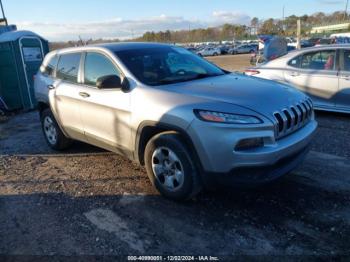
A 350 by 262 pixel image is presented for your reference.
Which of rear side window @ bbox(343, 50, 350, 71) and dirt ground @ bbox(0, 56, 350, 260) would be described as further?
rear side window @ bbox(343, 50, 350, 71)

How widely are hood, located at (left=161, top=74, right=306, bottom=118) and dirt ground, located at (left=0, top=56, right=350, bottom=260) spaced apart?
0.86 meters

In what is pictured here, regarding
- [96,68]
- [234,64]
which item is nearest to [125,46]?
[96,68]

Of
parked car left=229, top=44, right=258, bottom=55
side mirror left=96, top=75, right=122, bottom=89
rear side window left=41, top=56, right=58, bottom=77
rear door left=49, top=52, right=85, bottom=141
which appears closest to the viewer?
side mirror left=96, top=75, right=122, bottom=89

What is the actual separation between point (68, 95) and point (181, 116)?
2.32m

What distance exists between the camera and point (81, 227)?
12.3 feet

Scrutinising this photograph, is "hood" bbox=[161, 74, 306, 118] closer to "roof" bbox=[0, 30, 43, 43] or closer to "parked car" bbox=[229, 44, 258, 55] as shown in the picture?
"roof" bbox=[0, 30, 43, 43]

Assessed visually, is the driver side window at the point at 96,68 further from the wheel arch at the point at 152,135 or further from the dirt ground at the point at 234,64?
the dirt ground at the point at 234,64

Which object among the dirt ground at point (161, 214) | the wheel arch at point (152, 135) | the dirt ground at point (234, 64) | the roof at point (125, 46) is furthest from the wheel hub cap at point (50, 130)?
the dirt ground at point (234, 64)

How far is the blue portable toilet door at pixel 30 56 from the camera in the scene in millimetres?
11164

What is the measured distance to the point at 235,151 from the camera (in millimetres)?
3443

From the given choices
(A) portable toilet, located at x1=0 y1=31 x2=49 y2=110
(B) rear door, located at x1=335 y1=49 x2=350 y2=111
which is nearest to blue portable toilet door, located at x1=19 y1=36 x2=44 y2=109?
(A) portable toilet, located at x1=0 y1=31 x2=49 y2=110

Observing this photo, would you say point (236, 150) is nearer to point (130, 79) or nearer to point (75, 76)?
point (130, 79)

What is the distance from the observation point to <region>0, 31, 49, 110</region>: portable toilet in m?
11.0

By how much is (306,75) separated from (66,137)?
5.17m
